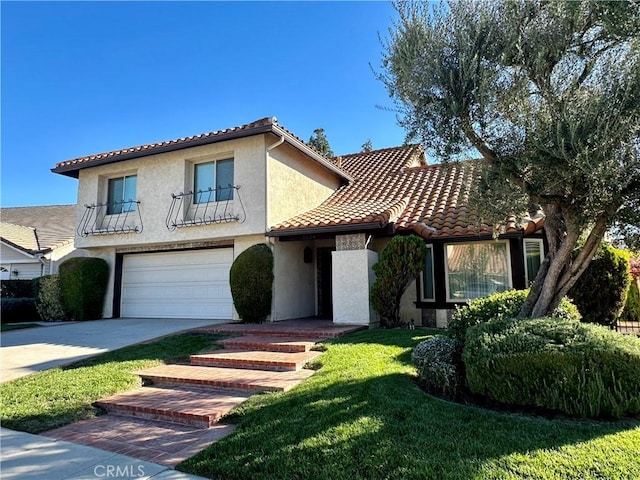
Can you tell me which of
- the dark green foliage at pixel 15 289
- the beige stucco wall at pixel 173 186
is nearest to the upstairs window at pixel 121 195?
the beige stucco wall at pixel 173 186

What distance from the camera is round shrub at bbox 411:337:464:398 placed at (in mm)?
5527

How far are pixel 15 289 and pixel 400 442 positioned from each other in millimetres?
21179

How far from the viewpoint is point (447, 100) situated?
5.91 metres

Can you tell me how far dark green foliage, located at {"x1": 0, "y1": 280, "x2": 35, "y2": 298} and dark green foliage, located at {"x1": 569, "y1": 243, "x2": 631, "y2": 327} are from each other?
2277 centimetres

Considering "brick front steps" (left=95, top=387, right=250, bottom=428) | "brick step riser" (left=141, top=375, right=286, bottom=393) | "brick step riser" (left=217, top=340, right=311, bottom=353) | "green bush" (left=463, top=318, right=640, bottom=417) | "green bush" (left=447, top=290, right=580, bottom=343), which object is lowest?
"brick front steps" (left=95, top=387, right=250, bottom=428)

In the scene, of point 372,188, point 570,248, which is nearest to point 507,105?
point 570,248

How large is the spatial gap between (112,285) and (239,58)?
10.4 meters

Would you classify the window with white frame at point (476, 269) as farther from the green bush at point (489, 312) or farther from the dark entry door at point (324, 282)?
the dark entry door at point (324, 282)

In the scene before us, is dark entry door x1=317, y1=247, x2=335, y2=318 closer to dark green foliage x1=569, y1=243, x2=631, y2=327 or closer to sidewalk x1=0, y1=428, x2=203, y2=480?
dark green foliage x1=569, y1=243, x2=631, y2=327

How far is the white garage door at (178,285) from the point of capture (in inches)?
543

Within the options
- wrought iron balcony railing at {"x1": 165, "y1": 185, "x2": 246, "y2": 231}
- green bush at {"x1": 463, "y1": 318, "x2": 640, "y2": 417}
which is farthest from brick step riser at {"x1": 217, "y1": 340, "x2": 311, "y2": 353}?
wrought iron balcony railing at {"x1": 165, "y1": 185, "x2": 246, "y2": 231}

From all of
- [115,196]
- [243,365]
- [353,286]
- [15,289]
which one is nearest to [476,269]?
[353,286]

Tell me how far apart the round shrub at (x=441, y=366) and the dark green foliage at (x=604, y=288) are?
647 centimetres

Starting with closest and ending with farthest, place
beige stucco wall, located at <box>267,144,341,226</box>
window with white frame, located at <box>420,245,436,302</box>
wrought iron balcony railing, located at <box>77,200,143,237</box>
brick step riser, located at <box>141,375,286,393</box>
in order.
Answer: brick step riser, located at <box>141,375,286,393</box> < window with white frame, located at <box>420,245,436,302</box> < beige stucco wall, located at <box>267,144,341,226</box> < wrought iron balcony railing, located at <box>77,200,143,237</box>
